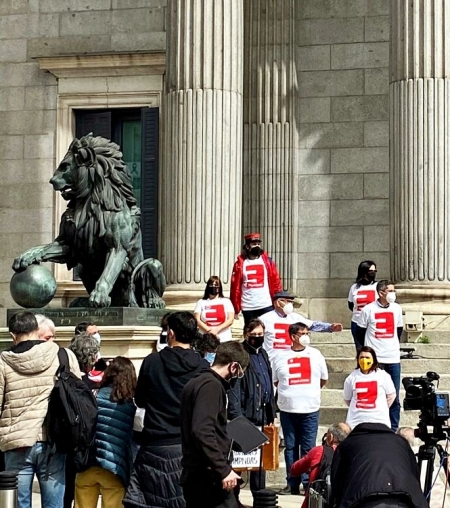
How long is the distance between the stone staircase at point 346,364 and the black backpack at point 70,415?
19.4 ft

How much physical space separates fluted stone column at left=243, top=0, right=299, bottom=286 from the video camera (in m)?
12.4

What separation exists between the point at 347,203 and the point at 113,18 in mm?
5195

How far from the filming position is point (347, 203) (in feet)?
80.7

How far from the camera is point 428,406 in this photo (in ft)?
39.4

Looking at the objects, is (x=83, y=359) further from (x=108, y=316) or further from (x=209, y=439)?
(x=108, y=316)

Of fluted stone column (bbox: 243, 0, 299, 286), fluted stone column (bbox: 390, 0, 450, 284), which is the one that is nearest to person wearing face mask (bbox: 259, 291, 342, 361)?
fluted stone column (bbox: 390, 0, 450, 284)

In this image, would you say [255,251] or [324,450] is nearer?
[324,450]

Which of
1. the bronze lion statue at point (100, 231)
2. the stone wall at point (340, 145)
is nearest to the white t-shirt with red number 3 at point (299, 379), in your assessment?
the bronze lion statue at point (100, 231)

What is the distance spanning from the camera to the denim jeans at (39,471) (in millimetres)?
11727

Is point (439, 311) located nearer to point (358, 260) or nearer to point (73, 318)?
point (358, 260)

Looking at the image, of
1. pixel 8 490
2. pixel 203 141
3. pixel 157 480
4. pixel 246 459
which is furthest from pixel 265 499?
pixel 203 141

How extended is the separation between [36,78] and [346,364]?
9.26 metres

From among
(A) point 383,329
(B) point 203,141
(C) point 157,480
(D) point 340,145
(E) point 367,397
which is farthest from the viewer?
(D) point 340,145

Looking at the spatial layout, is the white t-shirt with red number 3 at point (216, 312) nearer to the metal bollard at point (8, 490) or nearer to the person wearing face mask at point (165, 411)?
the person wearing face mask at point (165, 411)
